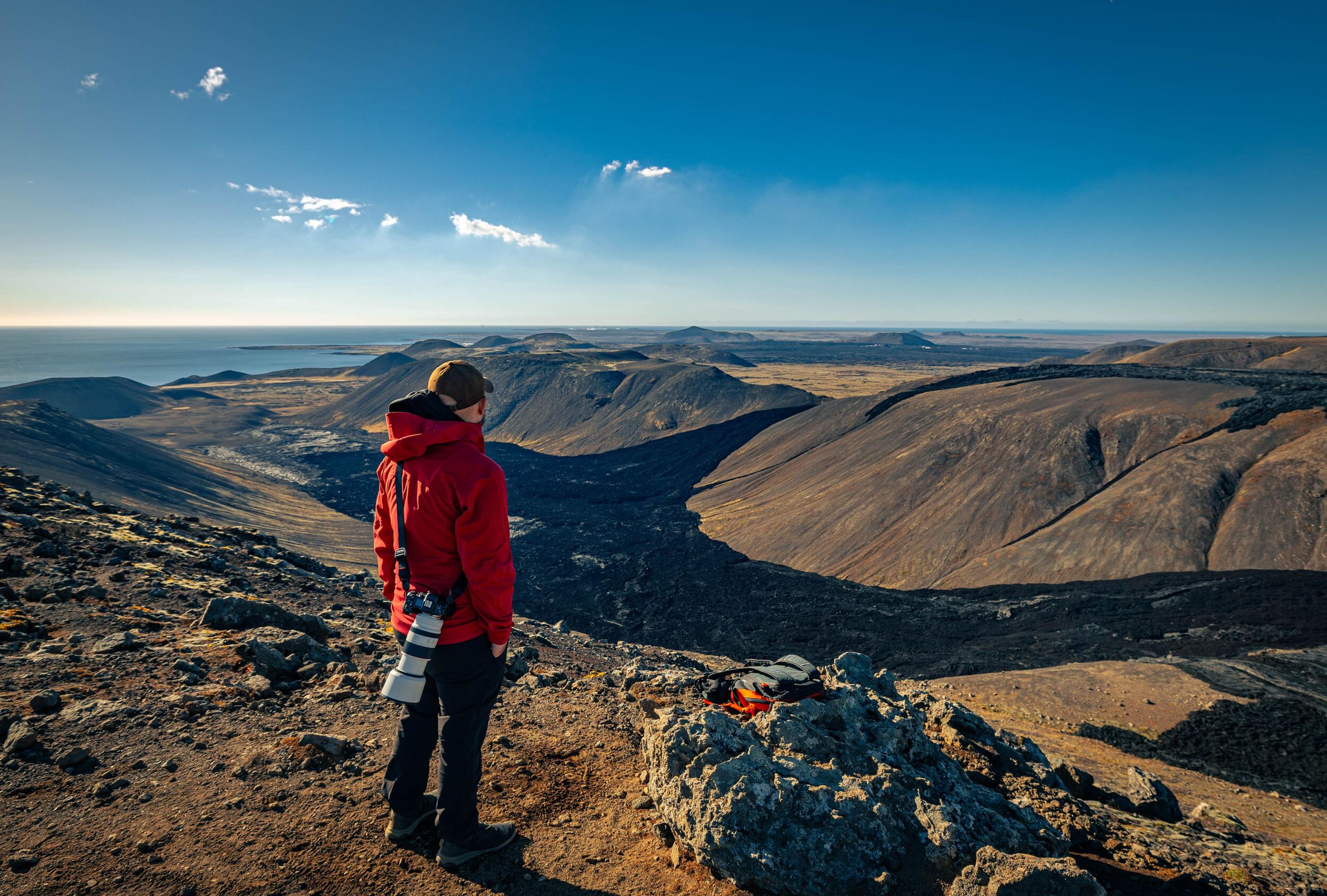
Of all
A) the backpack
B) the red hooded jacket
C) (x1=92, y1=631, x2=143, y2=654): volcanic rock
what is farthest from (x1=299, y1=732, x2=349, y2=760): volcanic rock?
the backpack

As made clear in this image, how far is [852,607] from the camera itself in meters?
25.8

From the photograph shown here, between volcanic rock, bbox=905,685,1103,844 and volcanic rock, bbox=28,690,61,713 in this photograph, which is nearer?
volcanic rock, bbox=28,690,61,713

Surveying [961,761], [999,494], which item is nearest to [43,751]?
[961,761]

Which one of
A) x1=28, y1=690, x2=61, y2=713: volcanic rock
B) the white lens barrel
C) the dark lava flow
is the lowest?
the dark lava flow

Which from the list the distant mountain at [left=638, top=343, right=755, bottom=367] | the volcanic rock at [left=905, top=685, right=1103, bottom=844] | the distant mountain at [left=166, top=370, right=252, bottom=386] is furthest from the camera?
the distant mountain at [left=638, top=343, right=755, bottom=367]

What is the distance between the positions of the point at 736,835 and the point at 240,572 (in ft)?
39.2

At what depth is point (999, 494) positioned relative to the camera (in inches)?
1209

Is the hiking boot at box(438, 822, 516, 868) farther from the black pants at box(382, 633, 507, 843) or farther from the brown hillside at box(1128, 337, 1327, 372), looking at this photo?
the brown hillside at box(1128, 337, 1327, 372)

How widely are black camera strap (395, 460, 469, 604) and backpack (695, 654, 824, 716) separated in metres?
3.30

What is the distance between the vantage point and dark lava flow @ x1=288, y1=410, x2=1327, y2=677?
18.6 metres

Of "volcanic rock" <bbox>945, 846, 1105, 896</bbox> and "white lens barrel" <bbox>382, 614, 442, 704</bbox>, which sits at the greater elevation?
"white lens barrel" <bbox>382, 614, 442, 704</bbox>

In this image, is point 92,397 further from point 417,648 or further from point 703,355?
point 703,355

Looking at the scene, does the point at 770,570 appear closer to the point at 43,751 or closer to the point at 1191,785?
the point at 1191,785

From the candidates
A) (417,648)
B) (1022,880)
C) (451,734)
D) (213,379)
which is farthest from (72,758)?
(213,379)
